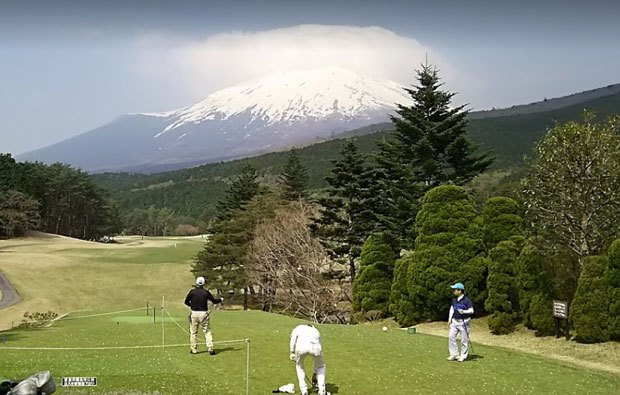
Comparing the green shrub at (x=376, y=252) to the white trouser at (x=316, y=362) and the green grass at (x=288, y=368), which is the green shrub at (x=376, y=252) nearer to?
the green grass at (x=288, y=368)

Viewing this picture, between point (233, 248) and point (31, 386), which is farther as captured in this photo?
point (233, 248)

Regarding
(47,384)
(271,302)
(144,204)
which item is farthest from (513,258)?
(144,204)

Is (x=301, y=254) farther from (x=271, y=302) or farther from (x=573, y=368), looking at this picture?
(x=573, y=368)

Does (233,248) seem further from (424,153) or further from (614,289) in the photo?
(614,289)

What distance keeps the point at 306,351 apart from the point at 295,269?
1219 inches

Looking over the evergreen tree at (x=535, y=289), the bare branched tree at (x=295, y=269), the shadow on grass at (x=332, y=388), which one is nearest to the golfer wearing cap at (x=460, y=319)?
the shadow on grass at (x=332, y=388)

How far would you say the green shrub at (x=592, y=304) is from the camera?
20.2 metres

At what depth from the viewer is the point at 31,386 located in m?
8.09

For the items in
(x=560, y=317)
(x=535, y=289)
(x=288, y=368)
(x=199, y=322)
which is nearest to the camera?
(x=288, y=368)

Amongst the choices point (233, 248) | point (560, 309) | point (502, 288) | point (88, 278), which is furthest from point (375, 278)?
point (88, 278)

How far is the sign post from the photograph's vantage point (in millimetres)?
20953

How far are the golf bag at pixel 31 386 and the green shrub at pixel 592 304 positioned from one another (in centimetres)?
1804

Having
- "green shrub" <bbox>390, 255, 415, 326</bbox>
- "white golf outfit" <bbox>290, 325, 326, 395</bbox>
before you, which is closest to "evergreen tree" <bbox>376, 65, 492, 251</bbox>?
"green shrub" <bbox>390, 255, 415, 326</bbox>

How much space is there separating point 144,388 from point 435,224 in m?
19.0
